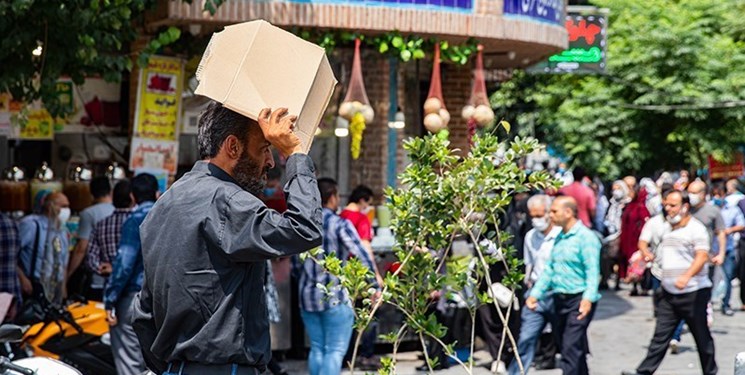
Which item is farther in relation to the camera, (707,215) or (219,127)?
(707,215)

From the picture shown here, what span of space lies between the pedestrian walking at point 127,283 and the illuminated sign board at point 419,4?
402 centimetres

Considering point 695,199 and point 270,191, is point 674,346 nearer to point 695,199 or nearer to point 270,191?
point 695,199

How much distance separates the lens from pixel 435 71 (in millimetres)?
13930

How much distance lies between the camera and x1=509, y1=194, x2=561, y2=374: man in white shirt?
10.8m

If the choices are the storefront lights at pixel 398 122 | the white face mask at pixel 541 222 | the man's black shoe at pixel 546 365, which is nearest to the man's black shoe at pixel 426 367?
the man's black shoe at pixel 546 365

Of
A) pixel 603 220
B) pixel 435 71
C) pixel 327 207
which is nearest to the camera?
pixel 327 207

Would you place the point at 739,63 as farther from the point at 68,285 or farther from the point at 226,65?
the point at 226,65

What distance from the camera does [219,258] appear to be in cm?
438

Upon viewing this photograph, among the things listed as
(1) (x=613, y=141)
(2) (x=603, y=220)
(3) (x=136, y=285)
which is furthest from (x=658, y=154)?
(3) (x=136, y=285)

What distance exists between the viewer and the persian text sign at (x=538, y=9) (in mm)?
14297

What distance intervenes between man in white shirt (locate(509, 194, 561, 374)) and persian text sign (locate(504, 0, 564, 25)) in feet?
10.2

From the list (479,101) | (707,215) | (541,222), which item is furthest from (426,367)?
(707,215)

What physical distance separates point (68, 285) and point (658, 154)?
23599 millimetres

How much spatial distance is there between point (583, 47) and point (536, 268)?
9.33 meters
